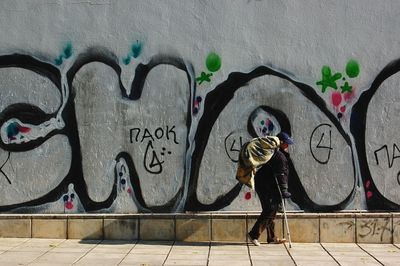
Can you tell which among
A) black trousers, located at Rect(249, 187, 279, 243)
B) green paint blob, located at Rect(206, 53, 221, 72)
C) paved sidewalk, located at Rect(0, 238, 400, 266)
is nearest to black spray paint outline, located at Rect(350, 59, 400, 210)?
paved sidewalk, located at Rect(0, 238, 400, 266)

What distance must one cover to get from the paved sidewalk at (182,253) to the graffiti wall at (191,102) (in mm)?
570

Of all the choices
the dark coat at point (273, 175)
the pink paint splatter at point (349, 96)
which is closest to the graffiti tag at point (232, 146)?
the dark coat at point (273, 175)

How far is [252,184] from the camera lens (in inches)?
291

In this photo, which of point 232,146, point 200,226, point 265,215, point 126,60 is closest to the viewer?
point 265,215

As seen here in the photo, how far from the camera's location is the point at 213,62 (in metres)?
7.91

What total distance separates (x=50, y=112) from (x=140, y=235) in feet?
7.17

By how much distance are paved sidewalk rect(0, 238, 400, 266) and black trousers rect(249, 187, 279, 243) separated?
21cm

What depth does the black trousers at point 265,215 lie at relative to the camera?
7.44 meters

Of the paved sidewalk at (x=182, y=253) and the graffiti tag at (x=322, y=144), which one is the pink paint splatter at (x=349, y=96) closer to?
the graffiti tag at (x=322, y=144)

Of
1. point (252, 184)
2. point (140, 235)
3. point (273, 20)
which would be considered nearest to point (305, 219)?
point (252, 184)

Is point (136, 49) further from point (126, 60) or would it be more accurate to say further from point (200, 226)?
point (200, 226)

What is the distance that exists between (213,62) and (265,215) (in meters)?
2.24

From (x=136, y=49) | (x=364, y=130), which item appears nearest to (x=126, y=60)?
(x=136, y=49)

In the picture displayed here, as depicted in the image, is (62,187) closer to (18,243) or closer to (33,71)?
(18,243)
